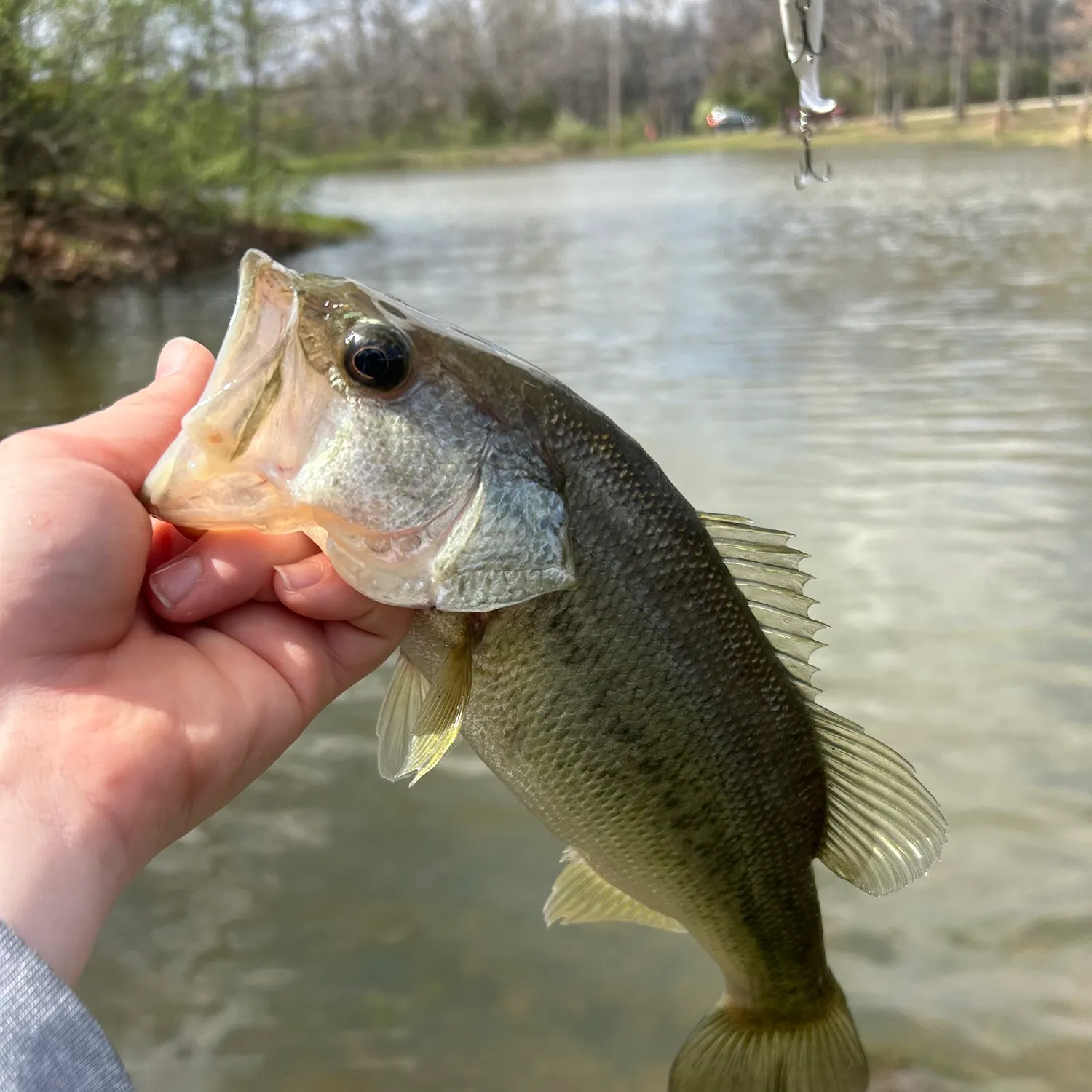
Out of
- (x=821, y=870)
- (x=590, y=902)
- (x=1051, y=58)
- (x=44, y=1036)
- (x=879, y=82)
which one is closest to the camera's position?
(x=44, y=1036)

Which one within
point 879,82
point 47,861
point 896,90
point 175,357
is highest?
point 879,82

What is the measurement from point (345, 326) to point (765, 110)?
4512 centimetres

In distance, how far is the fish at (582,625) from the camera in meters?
1.53

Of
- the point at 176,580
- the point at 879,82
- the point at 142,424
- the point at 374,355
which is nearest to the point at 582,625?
the point at 374,355

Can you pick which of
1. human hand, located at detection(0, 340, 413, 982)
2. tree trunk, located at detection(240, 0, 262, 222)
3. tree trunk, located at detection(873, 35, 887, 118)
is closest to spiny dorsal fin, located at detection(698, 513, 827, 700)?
human hand, located at detection(0, 340, 413, 982)

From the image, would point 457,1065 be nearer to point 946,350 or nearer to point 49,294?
point 946,350

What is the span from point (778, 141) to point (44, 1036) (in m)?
46.5

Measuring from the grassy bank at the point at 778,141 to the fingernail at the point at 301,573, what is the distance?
82.3 feet

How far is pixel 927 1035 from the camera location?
273 cm

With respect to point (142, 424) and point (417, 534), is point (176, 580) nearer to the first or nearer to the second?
point (142, 424)

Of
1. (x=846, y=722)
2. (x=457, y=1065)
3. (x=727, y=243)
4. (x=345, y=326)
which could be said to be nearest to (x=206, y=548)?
(x=345, y=326)

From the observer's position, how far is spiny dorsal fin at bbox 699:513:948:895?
5.96 ft

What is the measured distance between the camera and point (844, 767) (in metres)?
1.89

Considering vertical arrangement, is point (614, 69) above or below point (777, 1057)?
above
